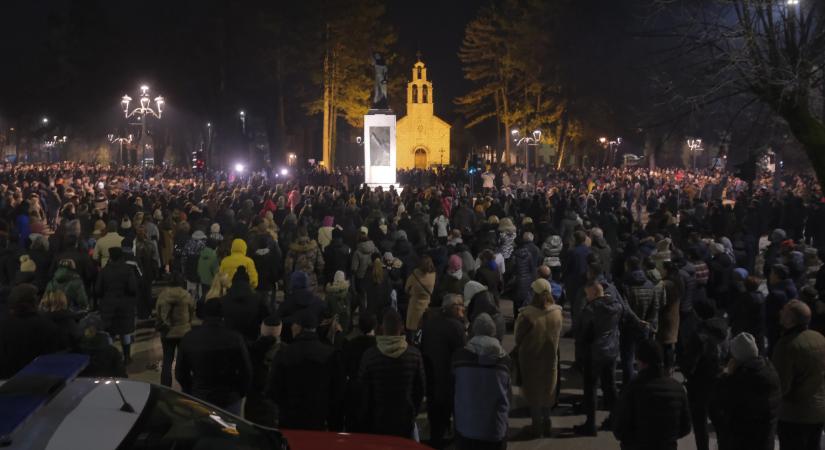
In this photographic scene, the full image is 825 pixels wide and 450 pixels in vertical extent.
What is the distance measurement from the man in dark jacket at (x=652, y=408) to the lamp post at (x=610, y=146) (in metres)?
56.9

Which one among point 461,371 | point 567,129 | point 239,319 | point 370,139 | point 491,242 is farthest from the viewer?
point 567,129

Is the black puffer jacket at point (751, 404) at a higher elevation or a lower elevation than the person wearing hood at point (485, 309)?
lower

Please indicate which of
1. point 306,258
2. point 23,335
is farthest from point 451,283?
point 23,335

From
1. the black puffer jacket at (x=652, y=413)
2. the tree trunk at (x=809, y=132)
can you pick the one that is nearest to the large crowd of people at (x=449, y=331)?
the black puffer jacket at (x=652, y=413)

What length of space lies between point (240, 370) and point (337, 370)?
795mm

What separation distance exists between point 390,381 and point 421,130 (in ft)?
246

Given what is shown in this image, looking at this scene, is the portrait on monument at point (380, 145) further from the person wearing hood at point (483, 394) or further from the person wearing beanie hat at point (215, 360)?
the person wearing hood at point (483, 394)

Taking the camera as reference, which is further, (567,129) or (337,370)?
(567,129)

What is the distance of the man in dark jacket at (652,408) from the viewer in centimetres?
533

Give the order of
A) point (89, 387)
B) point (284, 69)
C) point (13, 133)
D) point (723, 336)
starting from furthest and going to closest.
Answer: point (13, 133) < point (284, 69) < point (723, 336) < point (89, 387)

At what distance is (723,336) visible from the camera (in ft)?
22.8

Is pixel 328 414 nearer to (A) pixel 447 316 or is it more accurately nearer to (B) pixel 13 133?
(A) pixel 447 316

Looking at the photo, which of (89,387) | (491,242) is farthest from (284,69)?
(89,387)

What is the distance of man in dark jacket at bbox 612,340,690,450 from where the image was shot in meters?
5.33
